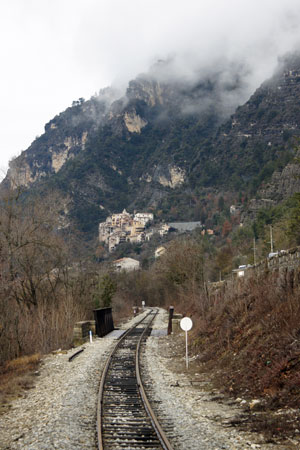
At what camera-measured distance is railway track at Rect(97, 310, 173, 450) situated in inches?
292

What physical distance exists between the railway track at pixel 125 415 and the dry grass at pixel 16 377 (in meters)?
2.24

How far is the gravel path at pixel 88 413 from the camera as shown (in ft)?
24.4

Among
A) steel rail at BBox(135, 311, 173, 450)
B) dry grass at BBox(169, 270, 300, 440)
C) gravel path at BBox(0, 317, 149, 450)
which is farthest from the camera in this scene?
dry grass at BBox(169, 270, 300, 440)

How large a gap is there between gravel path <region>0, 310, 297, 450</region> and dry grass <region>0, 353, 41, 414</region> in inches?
10.7

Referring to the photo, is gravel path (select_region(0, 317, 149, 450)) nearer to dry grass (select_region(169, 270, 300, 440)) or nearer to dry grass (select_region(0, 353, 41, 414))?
dry grass (select_region(0, 353, 41, 414))

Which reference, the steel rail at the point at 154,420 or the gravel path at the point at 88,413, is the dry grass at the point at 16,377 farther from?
the steel rail at the point at 154,420

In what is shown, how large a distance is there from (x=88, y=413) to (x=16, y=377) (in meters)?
5.39

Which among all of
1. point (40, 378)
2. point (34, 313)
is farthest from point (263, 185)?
point (40, 378)

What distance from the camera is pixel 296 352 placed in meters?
9.45

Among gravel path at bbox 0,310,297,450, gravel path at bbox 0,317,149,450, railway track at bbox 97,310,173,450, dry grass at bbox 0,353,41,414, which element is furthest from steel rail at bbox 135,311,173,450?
dry grass at bbox 0,353,41,414

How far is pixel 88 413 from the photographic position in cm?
933

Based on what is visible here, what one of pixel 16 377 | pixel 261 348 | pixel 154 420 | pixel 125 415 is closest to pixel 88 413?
pixel 125 415

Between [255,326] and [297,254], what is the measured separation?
2858 mm

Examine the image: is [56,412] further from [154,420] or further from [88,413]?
[154,420]
